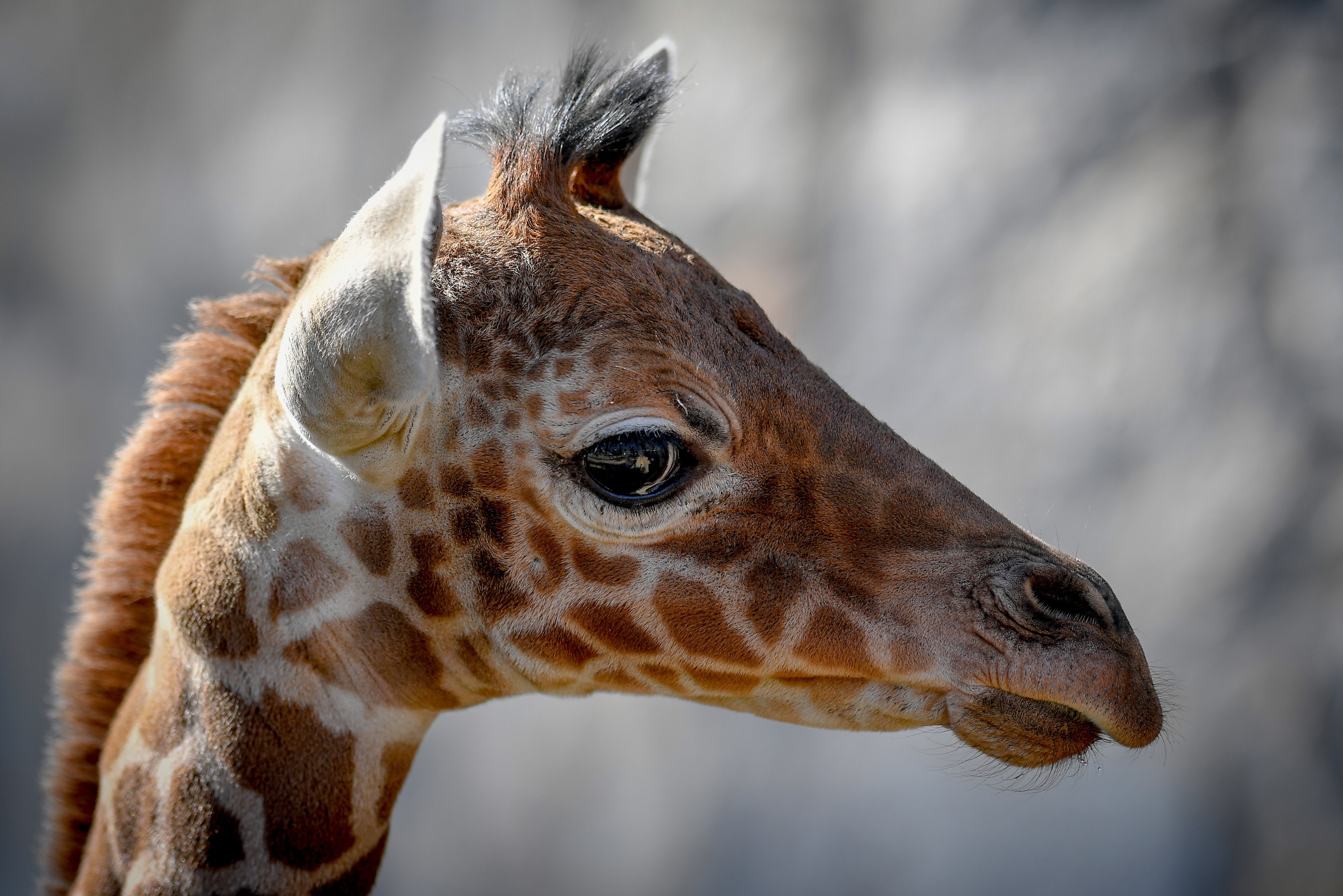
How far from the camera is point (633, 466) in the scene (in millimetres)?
1369

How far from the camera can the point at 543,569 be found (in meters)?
1.42

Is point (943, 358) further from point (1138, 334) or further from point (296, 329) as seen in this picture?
point (296, 329)

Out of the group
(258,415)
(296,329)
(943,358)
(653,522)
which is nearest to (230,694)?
(258,415)

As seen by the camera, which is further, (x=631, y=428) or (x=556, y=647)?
(x=556, y=647)

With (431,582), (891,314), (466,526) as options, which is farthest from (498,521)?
(891,314)

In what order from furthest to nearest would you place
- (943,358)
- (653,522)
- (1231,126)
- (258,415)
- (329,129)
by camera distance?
1. (329,129)
2. (943,358)
3. (1231,126)
4. (258,415)
5. (653,522)

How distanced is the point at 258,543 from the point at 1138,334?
375 centimetres

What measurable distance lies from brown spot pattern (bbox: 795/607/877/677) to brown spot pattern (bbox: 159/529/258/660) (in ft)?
2.94

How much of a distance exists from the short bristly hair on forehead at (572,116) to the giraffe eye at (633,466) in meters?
0.51

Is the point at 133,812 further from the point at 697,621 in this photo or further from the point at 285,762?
the point at 697,621

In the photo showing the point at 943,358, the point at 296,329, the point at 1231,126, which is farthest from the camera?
the point at 943,358

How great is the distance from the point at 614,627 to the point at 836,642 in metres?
0.36

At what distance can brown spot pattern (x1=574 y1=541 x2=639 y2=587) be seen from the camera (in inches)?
55.4

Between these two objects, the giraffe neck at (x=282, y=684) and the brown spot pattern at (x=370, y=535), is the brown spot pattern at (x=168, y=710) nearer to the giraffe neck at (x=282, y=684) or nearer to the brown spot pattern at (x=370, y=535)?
the giraffe neck at (x=282, y=684)
